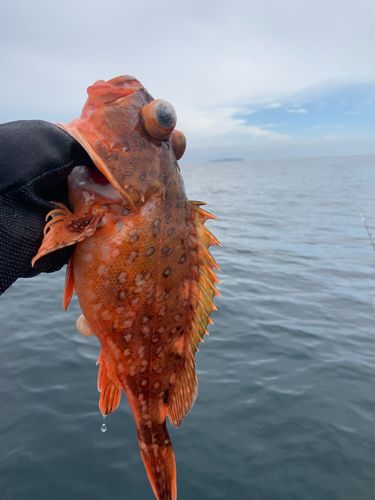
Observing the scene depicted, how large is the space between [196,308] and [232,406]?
4194 millimetres

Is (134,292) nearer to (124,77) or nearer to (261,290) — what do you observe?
(124,77)

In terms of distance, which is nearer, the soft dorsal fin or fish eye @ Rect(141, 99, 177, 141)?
fish eye @ Rect(141, 99, 177, 141)

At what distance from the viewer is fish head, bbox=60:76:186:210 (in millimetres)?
1984

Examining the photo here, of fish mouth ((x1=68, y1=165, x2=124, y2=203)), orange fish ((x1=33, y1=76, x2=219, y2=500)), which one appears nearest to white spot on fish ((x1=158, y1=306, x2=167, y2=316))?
orange fish ((x1=33, y1=76, x2=219, y2=500))

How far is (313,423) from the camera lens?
18.1 ft

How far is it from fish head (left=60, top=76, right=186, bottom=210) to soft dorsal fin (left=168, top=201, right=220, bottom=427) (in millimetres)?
369

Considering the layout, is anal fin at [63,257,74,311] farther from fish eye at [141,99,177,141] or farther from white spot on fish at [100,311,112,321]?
fish eye at [141,99,177,141]

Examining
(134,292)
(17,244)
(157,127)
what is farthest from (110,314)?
(157,127)

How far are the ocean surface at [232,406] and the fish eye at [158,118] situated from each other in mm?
4329

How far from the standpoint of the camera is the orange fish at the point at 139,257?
2010 millimetres

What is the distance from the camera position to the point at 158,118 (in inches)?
82.4

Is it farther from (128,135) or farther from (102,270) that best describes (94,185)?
(102,270)

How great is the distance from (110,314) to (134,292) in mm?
195

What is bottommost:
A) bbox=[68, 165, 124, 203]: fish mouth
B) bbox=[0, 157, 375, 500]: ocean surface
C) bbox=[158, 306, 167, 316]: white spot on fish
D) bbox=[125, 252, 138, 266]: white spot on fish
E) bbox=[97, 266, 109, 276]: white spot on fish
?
bbox=[0, 157, 375, 500]: ocean surface
